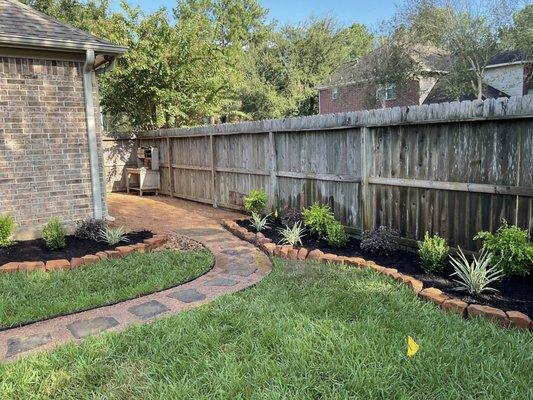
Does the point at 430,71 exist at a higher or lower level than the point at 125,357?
higher

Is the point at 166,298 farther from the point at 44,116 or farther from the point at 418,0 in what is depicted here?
the point at 418,0

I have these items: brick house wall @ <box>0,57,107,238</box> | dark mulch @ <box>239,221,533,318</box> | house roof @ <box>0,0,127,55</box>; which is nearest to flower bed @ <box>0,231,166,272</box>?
brick house wall @ <box>0,57,107,238</box>

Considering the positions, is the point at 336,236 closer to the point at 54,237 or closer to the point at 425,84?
the point at 54,237

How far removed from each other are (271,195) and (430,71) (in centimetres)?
1642

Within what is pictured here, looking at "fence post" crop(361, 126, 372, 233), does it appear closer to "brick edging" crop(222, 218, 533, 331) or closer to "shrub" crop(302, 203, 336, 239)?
"shrub" crop(302, 203, 336, 239)

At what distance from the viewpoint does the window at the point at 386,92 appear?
2162cm

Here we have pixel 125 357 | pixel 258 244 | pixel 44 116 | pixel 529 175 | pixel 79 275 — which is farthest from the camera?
pixel 44 116

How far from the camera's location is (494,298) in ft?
11.7

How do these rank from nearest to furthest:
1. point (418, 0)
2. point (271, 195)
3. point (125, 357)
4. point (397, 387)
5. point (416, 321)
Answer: point (397, 387)
point (125, 357)
point (416, 321)
point (271, 195)
point (418, 0)

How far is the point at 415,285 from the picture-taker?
387 cm

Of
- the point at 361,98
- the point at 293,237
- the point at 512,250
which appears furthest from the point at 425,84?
the point at 512,250

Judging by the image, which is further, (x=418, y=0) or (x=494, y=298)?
(x=418, y=0)

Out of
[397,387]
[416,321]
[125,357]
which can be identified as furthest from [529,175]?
[125,357]

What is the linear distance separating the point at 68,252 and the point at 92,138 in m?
2.02
